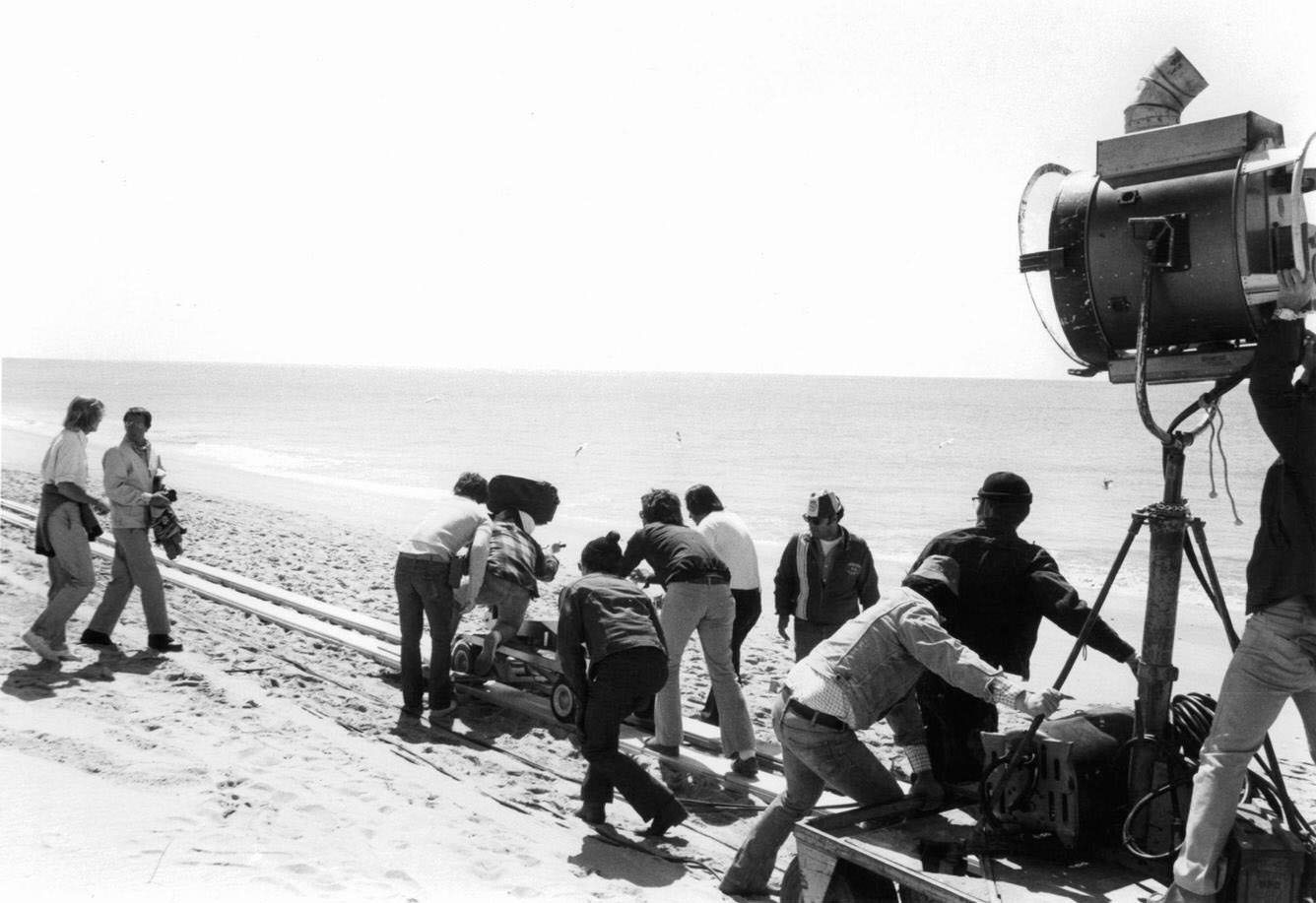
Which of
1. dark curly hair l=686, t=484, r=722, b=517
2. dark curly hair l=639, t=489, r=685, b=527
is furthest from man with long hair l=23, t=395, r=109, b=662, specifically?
dark curly hair l=686, t=484, r=722, b=517

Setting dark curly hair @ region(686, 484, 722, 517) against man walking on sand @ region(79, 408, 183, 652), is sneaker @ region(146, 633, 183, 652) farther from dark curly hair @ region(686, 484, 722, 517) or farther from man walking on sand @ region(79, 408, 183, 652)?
dark curly hair @ region(686, 484, 722, 517)

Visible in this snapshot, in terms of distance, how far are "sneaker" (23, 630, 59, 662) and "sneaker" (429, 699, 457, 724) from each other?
279 cm

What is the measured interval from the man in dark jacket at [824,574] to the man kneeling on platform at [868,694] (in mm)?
2322

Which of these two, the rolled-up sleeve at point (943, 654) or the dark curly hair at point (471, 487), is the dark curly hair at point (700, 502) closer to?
the dark curly hair at point (471, 487)

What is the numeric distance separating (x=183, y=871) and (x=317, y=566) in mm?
9472

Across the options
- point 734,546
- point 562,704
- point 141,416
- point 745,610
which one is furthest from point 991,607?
point 141,416

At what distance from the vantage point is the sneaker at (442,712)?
23.0 ft

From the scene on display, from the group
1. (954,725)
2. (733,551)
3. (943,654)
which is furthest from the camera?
(733,551)

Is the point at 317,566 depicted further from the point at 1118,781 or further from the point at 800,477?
the point at 800,477

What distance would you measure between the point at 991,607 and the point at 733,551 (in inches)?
119

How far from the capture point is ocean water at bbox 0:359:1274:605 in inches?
936

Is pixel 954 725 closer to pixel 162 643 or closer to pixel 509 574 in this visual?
pixel 509 574

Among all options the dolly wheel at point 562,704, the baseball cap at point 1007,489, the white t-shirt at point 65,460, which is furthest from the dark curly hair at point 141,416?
the baseball cap at point 1007,489

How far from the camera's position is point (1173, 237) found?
136 inches
